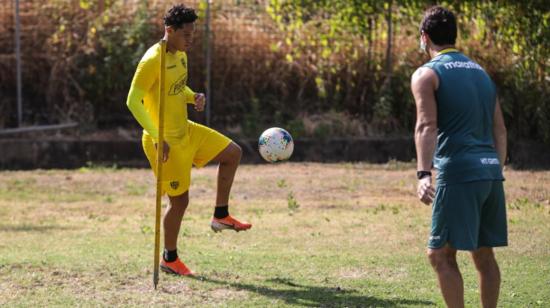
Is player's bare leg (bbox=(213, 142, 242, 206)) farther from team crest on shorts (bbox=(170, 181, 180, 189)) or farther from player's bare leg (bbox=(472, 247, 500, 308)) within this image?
player's bare leg (bbox=(472, 247, 500, 308))

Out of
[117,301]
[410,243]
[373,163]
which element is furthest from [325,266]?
→ [373,163]

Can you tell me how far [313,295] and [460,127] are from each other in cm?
213

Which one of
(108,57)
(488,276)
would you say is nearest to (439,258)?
(488,276)

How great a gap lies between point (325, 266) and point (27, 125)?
931 centimetres

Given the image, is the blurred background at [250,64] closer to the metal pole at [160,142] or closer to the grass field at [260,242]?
the grass field at [260,242]

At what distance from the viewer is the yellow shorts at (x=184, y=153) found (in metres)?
7.82

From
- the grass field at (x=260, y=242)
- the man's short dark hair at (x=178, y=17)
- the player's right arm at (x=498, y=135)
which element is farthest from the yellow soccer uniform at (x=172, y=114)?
the player's right arm at (x=498, y=135)

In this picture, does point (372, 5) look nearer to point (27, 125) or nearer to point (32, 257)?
point (27, 125)

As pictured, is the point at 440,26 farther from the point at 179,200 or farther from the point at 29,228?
the point at 29,228

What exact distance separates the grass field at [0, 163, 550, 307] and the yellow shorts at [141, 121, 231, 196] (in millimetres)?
747

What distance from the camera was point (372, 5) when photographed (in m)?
15.9

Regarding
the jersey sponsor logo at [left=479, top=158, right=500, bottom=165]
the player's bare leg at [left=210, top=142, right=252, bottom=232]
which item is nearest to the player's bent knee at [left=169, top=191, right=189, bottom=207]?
the player's bare leg at [left=210, top=142, right=252, bottom=232]

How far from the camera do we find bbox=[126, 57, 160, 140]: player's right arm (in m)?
7.45

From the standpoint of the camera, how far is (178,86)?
7906 millimetres
